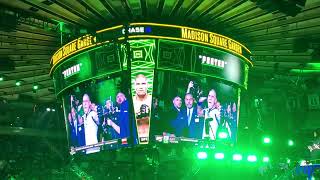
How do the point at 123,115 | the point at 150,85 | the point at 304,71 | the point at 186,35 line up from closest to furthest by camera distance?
the point at 150,85 < the point at 123,115 < the point at 186,35 < the point at 304,71

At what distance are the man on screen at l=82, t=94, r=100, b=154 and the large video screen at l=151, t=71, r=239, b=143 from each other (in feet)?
7.18

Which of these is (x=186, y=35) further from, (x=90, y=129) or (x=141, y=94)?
(x=90, y=129)

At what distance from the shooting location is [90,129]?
14.7 m

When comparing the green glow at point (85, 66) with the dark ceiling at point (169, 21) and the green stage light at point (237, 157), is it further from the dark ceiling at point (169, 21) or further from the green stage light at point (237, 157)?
the green stage light at point (237, 157)

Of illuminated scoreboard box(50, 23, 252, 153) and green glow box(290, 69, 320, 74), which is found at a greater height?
green glow box(290, 69, 320, 74)

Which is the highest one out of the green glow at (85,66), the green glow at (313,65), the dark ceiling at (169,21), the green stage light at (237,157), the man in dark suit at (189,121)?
the dark ceiling at (169,21)

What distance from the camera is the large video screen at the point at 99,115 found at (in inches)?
542

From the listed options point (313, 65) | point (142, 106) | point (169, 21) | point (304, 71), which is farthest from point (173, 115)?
point (304, 71)

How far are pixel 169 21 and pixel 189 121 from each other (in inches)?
130

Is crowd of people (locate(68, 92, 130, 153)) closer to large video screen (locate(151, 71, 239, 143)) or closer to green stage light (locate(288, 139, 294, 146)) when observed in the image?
large video screen (locate(151, 71, 239, 143))

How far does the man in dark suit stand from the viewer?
13992mm

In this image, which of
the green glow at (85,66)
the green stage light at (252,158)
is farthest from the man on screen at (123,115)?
the green stage light at (252,158)

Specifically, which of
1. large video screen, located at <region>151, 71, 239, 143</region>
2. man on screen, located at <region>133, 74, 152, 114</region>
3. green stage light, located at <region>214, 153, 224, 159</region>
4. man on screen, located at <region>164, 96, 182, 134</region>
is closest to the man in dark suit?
large video screen, located at <region>151, 71, 239, 143</region>

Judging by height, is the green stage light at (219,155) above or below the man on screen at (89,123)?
below
